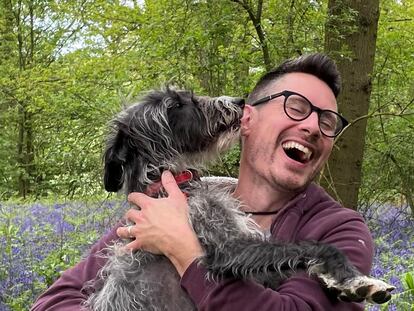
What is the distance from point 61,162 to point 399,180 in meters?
4.04

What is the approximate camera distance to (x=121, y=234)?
339 cm

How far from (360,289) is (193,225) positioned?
95cm

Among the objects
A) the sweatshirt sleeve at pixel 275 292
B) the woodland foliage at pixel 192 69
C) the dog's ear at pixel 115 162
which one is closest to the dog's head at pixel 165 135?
the dog's ear at pixel 115 162

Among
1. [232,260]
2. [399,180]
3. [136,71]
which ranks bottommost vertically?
[399,180]

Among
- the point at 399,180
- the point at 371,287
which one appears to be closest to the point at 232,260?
the point at 371,287

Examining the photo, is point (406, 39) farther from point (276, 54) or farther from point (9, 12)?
point (9, 12)

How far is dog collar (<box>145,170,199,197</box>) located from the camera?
11.6 feet

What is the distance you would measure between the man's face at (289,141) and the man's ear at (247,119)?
31 millimetres

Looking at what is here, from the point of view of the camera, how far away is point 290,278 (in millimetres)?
2816

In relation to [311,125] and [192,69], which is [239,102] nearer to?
[311,125]

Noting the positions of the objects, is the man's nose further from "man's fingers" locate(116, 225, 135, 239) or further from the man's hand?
"man's fingers" locate(116, 225, 135, 239)

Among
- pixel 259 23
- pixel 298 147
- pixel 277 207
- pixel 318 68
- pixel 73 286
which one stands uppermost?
pixel 259 23

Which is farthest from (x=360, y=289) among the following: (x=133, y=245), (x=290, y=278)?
(x=133, y=245)

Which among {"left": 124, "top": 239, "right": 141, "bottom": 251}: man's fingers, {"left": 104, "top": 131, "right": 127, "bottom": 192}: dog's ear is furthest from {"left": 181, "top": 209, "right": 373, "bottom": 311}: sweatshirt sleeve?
{"left": 104, "top": 131, "right": 127, "bottom": 192}: dog's ear
